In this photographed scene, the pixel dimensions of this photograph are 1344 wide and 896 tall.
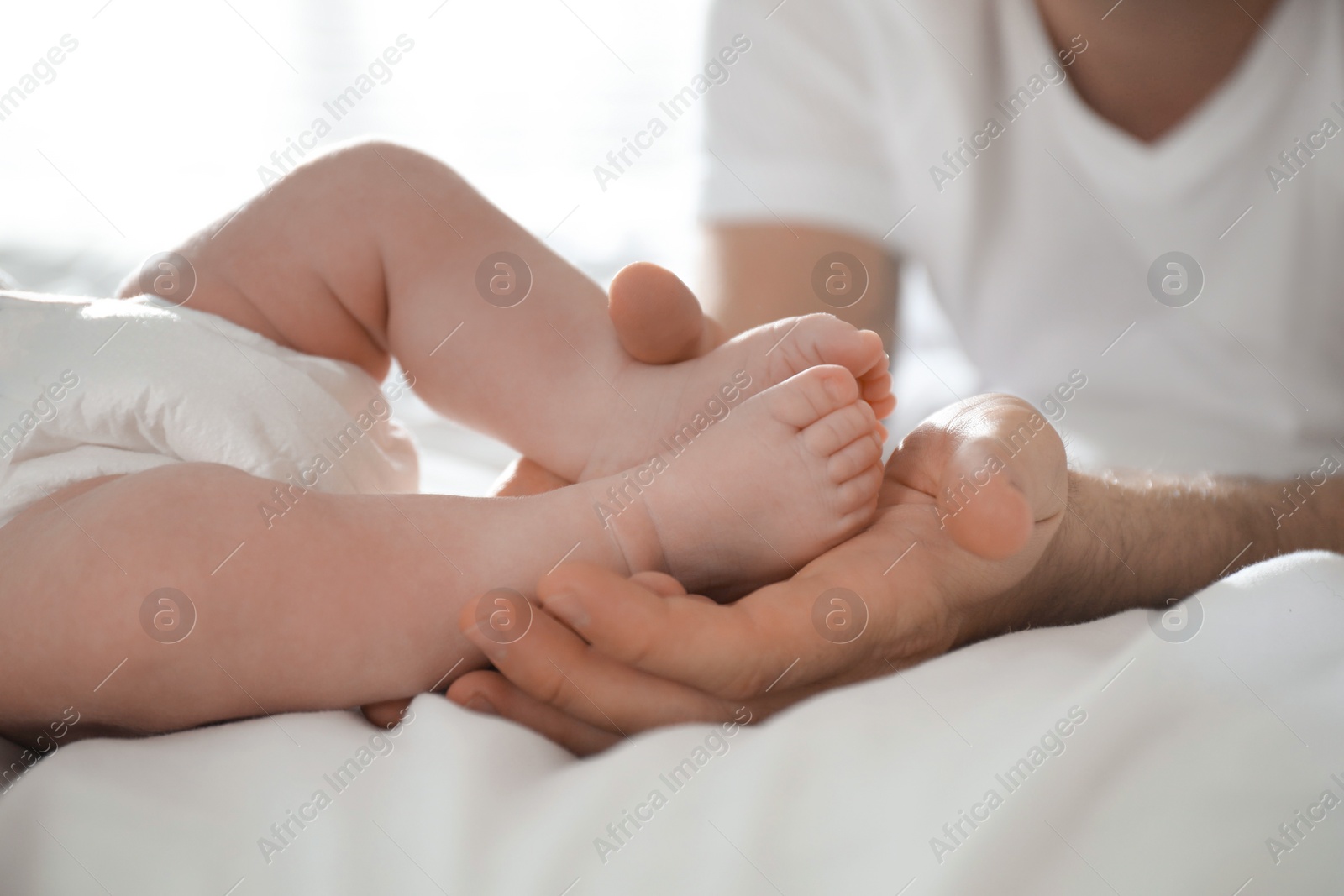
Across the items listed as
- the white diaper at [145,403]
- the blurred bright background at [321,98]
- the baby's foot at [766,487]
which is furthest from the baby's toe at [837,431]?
the blurred bright background at [321,98]

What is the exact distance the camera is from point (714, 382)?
761 millimetres

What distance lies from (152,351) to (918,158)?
0.93m

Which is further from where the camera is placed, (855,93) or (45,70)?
(45,70)

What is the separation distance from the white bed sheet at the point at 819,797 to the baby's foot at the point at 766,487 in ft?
0.44

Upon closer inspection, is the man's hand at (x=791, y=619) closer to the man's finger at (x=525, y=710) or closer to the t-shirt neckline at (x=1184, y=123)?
the man's finger at (x=525, y=710)

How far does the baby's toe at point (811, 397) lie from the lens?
67 cm

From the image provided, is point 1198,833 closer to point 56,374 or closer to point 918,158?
point 56,374

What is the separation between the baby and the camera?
1.90 ft

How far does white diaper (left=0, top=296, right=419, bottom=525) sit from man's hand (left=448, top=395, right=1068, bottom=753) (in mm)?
267

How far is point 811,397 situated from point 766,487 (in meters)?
0.07

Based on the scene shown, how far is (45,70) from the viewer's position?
1.85 m

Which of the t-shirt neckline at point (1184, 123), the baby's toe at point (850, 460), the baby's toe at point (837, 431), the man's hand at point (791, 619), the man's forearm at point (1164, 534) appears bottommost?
the man's forearm at point (1164, 534)

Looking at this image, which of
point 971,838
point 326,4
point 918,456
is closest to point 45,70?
point 326,4

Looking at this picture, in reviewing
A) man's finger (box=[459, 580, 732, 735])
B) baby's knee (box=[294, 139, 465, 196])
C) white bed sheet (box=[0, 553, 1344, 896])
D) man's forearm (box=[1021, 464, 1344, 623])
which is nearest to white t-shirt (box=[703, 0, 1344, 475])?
man's forearm (box=[1021, 464, 1344, 623])
